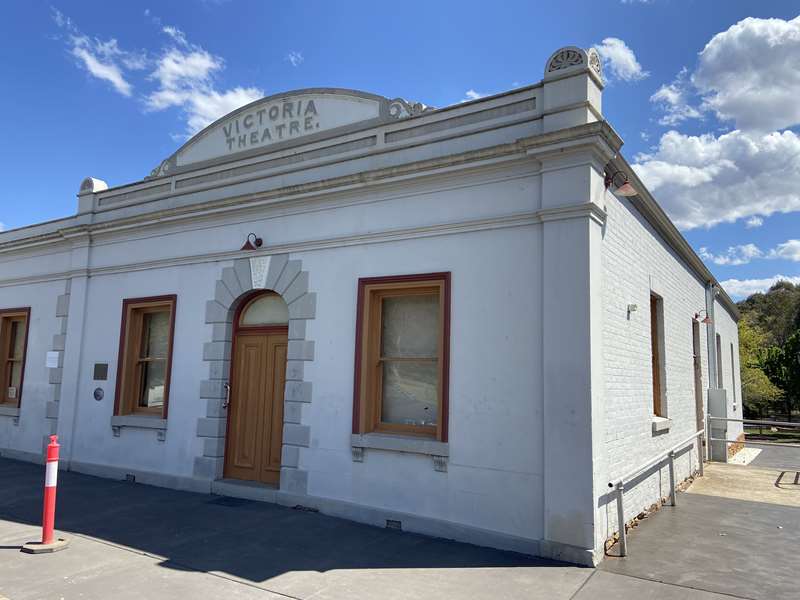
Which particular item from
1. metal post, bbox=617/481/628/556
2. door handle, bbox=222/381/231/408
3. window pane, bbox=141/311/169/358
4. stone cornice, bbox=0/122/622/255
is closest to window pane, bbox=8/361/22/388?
stone cornice, bbox=0/122/622/255

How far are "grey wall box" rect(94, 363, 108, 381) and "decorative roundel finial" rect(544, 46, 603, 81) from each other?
340 inches

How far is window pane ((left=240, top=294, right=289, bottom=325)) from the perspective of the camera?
28.4 ft

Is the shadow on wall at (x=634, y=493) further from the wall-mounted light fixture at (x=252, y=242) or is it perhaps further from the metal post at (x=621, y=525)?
the wall-mounted light fixture at (x=252, y=242)

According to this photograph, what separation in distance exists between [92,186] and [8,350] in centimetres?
437

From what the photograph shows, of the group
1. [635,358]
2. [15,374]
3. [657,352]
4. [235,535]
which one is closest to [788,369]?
[657,352]

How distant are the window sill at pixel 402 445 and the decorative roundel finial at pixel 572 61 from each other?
439 centimetres

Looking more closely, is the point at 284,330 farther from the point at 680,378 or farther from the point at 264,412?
the point at 680,378

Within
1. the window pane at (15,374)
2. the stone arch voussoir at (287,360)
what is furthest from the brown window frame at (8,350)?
the stone arch voussoir at (287,360)

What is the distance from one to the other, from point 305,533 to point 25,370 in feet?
27.9

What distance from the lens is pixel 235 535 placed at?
6367mm

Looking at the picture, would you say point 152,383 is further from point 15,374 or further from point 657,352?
point 657,352

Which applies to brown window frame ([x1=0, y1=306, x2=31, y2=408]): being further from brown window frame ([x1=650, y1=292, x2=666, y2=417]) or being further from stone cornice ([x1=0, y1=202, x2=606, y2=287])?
brown window frame ([x1=650, y1=292, x2=666, y2=417])

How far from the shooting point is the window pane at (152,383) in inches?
391

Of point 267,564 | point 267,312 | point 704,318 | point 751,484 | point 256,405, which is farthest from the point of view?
point 704,318
